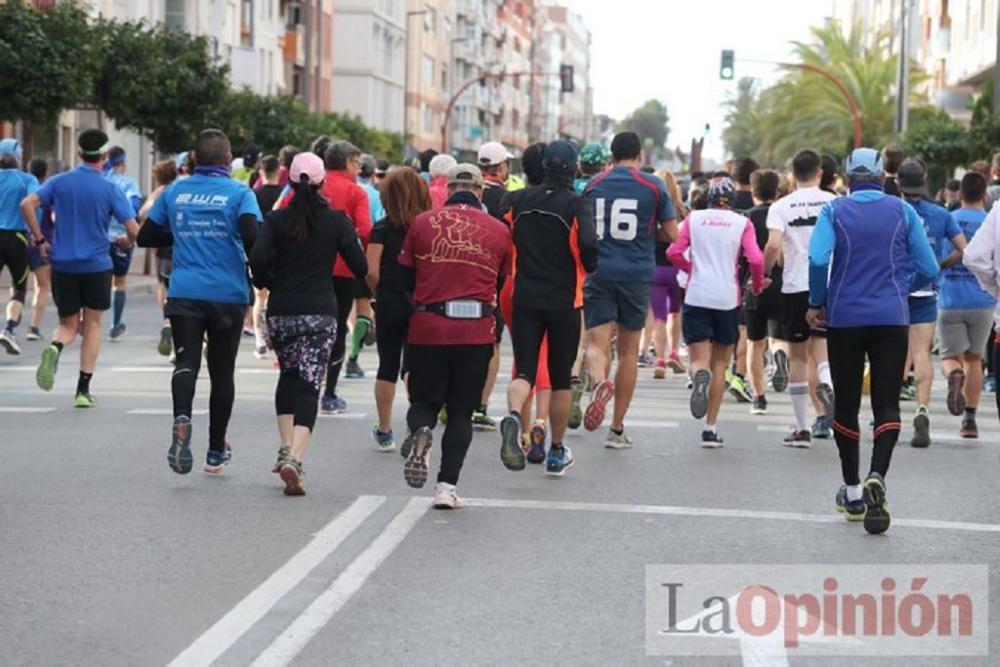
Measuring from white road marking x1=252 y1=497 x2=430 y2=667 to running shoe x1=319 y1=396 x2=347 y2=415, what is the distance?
461 centimetres

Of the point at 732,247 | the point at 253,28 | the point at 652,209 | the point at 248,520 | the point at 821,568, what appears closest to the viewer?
the point at 821,568

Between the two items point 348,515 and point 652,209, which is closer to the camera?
point 348,515

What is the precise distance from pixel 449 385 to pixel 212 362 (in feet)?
5.41

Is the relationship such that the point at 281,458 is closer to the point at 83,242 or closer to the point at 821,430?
the point at 83,242

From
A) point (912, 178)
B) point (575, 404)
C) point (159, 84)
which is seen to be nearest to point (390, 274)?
point (575, 404)

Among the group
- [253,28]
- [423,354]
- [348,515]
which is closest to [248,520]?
[348,515]

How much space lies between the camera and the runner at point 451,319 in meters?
9.99

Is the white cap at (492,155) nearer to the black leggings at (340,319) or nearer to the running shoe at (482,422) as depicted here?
the black leggings at (340,319)

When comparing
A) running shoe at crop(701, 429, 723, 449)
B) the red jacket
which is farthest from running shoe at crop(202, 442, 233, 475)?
running shoe at crop(701, 429, 723, 449)

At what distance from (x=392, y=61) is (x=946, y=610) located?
93257mm

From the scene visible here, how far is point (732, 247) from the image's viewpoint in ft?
44.2

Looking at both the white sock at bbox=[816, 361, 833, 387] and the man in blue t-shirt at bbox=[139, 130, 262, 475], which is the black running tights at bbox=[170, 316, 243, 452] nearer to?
the man in blue t-shirt at bbox=[139, 130, 262, 475]

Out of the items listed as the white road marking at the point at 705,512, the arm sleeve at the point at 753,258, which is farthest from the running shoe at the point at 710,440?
the white road marking at the point at 705,512

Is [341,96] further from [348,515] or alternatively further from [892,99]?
[348,515]
